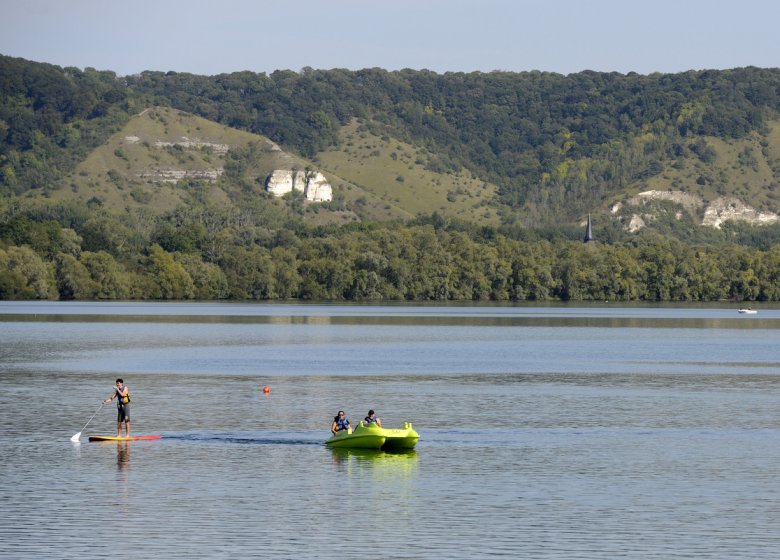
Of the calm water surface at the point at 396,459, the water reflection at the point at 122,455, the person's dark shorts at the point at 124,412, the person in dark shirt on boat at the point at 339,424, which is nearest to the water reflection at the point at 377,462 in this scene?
the calm water surface at the point at 396,459

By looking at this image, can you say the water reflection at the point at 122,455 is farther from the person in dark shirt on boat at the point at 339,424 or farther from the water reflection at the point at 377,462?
→ the person in dark shirt on boat at the point at 339,424

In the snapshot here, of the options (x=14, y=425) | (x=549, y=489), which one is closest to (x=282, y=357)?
(x=14, y=425)

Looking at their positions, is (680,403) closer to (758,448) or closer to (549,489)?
(758,448)

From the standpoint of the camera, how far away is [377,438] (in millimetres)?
50875

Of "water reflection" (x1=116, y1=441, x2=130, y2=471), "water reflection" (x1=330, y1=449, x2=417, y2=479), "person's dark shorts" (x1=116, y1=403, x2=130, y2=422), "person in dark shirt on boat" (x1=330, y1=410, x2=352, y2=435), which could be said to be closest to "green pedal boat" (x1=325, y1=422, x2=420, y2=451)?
"water reflection" (x1=330, y1=449, x2=417, y2=479)

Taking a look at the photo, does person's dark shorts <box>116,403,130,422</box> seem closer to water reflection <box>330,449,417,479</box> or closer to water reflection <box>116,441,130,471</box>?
water reflection <box>116,441,130,471</box>

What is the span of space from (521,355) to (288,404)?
46367mm

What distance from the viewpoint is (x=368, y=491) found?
42.5 m

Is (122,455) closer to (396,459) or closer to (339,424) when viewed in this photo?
(339,424)

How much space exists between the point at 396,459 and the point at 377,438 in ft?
5.07

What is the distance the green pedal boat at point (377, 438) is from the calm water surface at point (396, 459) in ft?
1.64

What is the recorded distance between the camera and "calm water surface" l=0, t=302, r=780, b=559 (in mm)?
35094

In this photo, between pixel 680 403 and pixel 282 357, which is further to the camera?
pixel 282 357

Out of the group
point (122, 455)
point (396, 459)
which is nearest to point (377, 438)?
point (396, 459)
